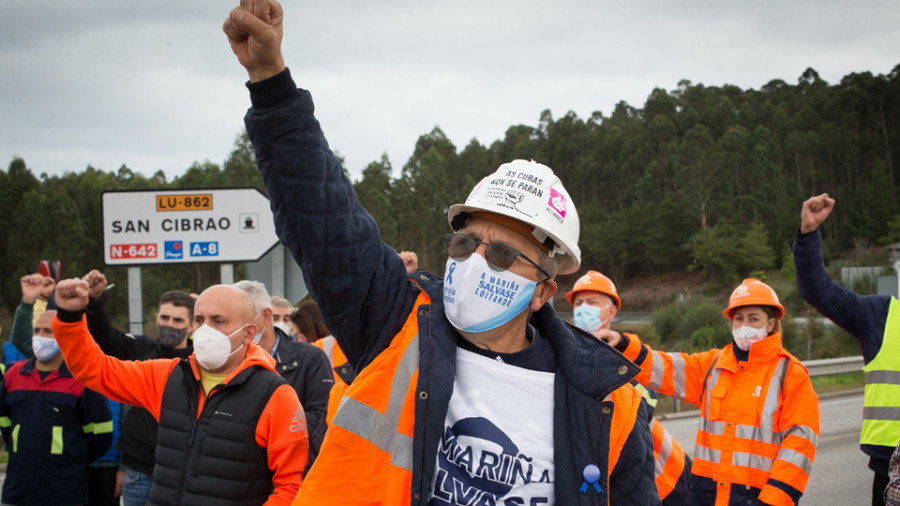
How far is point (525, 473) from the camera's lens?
2.19 m

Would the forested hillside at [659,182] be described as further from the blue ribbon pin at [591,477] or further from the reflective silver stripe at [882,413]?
the blue ribbon pin at [591,477]

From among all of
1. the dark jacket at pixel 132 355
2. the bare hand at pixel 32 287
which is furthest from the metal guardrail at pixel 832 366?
the bare hand at pixel 32 287

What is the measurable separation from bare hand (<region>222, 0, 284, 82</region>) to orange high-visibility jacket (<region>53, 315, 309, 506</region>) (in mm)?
2253

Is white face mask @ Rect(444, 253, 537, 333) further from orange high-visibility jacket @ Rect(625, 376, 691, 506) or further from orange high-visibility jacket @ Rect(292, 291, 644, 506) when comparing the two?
orange high-visibility jacket @ Rect(625, 376, 691, 506)

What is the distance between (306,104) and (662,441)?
2.65 meters

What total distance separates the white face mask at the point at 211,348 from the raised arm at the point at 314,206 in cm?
200

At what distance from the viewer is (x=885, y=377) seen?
5156 millimetres

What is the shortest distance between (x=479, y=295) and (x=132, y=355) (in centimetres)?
349

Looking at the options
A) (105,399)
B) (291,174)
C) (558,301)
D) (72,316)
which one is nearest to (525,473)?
(291,174)

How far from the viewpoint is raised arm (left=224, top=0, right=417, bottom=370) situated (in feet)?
6.11

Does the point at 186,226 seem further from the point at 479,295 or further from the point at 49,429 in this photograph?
the point at 479,295

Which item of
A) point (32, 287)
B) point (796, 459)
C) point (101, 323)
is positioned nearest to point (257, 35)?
point (101, 323)

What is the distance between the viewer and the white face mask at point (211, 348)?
3.92m

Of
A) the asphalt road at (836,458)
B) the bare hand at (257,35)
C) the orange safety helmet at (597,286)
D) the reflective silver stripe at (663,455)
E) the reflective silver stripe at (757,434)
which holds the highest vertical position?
the bare hand at (257,35)
